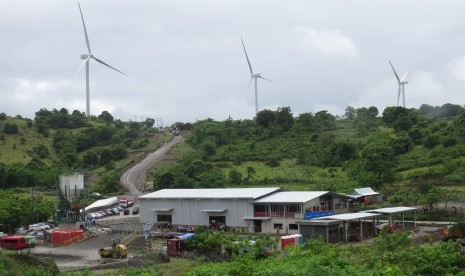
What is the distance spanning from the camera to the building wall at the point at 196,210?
44250 mm

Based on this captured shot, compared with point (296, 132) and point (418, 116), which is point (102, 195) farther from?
point (418, 116)

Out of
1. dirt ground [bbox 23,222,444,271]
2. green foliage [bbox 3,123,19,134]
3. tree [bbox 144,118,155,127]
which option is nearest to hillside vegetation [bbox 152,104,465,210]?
dirt ground [bbox 23,222,444,271]

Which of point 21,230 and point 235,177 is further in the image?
point 235,177

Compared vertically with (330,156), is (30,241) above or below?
below

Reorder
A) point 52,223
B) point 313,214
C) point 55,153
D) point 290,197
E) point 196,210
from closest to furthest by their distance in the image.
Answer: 1. point 313,214
2. point 290,197
3. point 196,210
4. point 52,223
5. point 55,153

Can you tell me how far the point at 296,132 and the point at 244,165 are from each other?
556 inches

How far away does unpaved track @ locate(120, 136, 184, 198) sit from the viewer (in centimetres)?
6900

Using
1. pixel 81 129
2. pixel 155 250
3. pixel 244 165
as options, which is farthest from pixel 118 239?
pixel 81 129

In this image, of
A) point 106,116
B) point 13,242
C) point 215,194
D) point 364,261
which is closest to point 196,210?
point 215,194

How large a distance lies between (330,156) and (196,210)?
79.0 ft

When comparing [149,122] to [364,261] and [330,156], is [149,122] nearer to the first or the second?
[330,156]

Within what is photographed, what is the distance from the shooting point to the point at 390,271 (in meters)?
17.2

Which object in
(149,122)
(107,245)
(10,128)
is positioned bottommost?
(107,245)

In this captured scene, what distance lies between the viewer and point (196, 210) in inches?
1811
